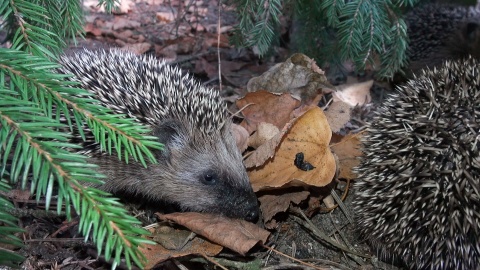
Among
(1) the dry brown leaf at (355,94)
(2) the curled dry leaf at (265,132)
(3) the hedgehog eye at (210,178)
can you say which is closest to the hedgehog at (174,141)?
(3) the hedgehog eye at (210,178)

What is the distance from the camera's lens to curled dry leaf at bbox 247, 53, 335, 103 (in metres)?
5.05

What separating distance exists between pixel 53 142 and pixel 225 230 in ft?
5.13

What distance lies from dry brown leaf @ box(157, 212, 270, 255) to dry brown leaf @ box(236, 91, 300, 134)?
44.6 inches

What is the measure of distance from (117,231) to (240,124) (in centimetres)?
277

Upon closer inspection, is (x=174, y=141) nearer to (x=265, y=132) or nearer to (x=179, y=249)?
(x=265, y=132)

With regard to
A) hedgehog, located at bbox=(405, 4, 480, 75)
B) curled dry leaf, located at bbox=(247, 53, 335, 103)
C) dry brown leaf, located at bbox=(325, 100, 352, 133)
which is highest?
curled dry leaf, located at bbox=(247, 53, 335, 103)

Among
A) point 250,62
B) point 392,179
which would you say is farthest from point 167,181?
point 250,62

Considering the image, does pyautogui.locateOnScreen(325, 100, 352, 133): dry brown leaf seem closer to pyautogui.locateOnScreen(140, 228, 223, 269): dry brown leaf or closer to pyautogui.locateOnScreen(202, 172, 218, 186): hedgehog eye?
pyautogui.locateOnScreen(202, 172, 218, 186): hedgehog eye

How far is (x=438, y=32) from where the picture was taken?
7891 millimetres

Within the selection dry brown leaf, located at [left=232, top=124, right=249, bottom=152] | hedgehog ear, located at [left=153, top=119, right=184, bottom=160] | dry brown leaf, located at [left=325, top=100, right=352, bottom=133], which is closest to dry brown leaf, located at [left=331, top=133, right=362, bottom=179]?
dry brown leaf, located at [left=325, top=100, right=352, bottom=133]

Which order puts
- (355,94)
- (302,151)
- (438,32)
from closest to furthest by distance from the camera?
1. (302,151)
2. (355,94)
3. (438,32)

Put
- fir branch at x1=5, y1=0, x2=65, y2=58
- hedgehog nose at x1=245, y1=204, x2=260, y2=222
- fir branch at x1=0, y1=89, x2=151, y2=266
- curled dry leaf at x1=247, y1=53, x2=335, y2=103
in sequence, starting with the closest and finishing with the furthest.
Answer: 1. fir branch at x1=0, y1=89, x2=151, y2=266
2. fir branch at x1=5, y1=0, x2=65, y2=58
3. hedgehog nose at x1=245, y1=204, x2=260, y2=222
4. curled dry leaf at x1=247, y1=53, x2=335, y2=103

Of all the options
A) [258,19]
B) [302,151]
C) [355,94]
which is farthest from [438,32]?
[302,151]

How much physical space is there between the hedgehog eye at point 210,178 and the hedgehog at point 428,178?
1.13 metres
